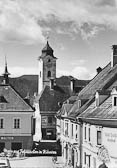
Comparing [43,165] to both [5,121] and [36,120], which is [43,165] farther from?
[36,120]

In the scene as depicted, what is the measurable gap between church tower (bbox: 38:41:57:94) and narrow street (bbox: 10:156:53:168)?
167 feet

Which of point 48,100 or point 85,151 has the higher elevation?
point 48,100

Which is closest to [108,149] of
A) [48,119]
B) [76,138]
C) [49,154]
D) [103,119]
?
[103,119]

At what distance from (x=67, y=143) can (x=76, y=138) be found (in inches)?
262

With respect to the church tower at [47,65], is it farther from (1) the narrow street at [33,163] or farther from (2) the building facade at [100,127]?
(2) the building facade at [100,127]

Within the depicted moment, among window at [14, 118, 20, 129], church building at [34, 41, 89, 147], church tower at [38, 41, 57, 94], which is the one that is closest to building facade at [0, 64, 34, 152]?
window at [14, 118, 20, 129]

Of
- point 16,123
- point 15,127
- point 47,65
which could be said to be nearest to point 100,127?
point 16,123

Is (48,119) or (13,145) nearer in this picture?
(13,145)

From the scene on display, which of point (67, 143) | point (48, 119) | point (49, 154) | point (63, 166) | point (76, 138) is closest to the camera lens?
point (76, 138)

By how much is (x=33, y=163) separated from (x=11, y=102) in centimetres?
1208

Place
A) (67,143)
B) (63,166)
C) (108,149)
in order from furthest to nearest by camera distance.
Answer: (67,143), (63,166), (108,149)

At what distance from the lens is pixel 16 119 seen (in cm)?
5125

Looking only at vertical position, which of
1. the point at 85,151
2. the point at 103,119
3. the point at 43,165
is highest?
the point at 103,119

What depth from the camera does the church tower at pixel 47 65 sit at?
96625 mm
